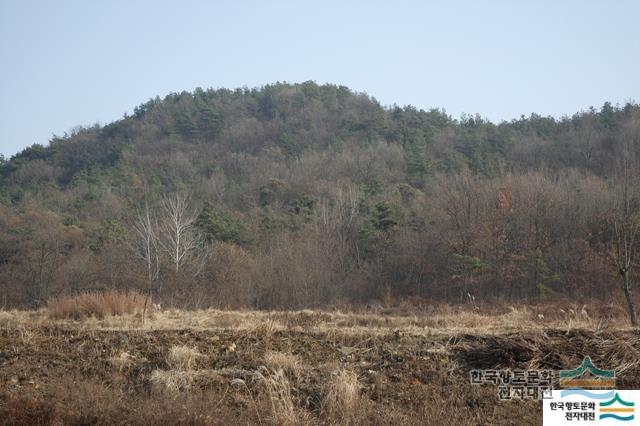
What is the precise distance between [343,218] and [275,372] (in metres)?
36.1

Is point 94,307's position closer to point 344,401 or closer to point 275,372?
point 275,372

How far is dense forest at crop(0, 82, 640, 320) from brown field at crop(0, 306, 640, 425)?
8.20 meters

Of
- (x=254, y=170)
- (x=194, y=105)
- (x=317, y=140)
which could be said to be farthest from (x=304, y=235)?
(x=194, y=105)

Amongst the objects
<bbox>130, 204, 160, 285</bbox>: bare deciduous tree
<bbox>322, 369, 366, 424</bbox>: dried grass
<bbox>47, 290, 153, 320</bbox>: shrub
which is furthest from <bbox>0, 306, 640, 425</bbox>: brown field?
<bbox>130, 204, 160, 285</bbox>: bare deciduous tree

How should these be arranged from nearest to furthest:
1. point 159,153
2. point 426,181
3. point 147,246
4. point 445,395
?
1. point 445,395
2. point 147,246
3. point 426,181
4. point 159,153

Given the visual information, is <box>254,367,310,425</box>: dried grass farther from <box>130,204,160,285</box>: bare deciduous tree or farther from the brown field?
<box>130,204,160,285</box>: bare deciduous tree

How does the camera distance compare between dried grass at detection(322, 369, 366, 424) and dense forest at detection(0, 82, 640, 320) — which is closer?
dried grass at detection(322, 369, 366, 424)

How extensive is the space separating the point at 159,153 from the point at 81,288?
45770 millimetres

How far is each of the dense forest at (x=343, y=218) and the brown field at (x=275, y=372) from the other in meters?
8.20

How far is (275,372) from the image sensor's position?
7387 millimetres

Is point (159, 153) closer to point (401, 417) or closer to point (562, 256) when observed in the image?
point (562, 256)

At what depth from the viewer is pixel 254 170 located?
212ft

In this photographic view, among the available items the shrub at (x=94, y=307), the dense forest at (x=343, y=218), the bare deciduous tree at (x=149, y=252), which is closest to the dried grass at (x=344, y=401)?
the shrub at (x=94, y=307)

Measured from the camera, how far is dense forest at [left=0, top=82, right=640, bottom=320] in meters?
31.4
